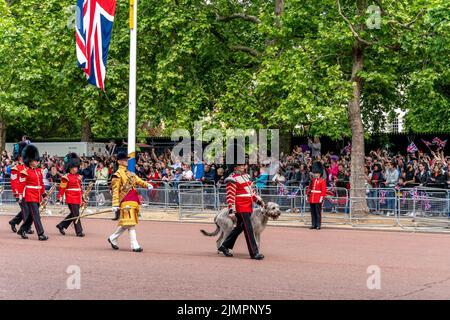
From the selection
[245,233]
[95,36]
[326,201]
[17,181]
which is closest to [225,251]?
[245,233]

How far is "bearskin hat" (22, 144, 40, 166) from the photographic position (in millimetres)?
16516

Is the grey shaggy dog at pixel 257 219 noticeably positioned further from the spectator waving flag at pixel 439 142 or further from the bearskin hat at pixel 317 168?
the spectator waving flag at pixel 439 142

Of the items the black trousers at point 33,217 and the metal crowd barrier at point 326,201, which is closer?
the black trousers at point 33,217

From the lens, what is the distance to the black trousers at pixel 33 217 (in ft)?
53.0

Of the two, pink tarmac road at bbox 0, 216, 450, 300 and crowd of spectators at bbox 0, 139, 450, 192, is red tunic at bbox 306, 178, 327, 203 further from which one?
pink tarmac road at bbox 0, 216, 450, 300

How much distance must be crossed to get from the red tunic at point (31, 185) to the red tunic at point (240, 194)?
521 centimetres

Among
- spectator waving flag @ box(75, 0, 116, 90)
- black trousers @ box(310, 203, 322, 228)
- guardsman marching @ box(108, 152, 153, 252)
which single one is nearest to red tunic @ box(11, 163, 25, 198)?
guardsman marching @ box(108, 152, 153, 252)

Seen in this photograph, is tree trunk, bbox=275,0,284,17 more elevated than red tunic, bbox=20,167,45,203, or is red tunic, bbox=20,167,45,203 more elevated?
tree trunk, bbox=275,0,284,17

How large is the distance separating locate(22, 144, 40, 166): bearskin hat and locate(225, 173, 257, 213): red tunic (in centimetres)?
535

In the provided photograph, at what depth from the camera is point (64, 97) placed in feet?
107

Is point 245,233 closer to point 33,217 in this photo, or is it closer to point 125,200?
point 125,200

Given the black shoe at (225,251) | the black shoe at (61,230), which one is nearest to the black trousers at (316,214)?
the black shoe at (61,230)

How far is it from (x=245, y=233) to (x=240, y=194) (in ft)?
2.38
